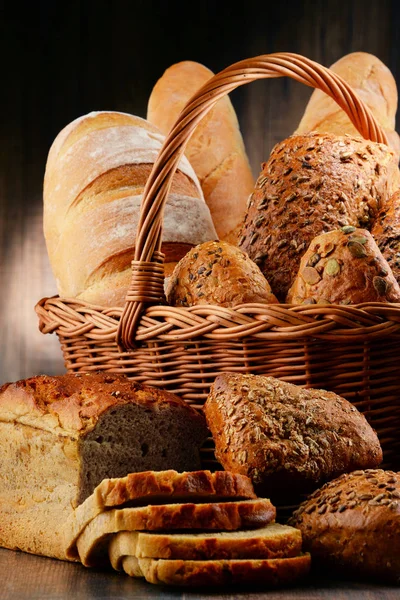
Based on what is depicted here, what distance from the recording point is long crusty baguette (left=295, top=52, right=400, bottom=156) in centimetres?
320

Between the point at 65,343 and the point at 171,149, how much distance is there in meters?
0.64

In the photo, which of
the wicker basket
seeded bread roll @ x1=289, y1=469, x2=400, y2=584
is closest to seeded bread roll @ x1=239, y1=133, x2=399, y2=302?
the wicker basket

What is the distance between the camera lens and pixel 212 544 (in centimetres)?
138

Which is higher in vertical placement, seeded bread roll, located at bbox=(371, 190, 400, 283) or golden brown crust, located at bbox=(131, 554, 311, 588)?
seeded bread roll, located at bbox=(371, 190, 400, 283)

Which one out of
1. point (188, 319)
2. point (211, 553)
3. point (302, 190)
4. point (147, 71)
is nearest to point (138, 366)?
point (188, 319)

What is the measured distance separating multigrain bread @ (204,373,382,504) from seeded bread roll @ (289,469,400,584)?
0.25 ft

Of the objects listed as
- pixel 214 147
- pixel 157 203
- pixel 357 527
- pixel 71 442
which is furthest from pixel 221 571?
pixel 214 147

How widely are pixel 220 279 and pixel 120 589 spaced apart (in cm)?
78

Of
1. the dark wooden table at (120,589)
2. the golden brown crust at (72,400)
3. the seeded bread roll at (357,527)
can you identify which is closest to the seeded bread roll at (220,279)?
the golden brown crust at (72,400)

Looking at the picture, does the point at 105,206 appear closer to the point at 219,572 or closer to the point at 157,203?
the point at 157,203

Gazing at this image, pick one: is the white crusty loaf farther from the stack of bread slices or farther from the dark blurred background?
the stack of bread slices

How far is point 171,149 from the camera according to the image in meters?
2.03

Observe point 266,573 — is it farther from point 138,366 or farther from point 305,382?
point 138,366

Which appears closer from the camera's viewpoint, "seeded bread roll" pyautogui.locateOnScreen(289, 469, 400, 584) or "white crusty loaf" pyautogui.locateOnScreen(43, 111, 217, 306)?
"seeded bread roll" pyautogui.locateOnScreen(289, 469, 400, 584)
